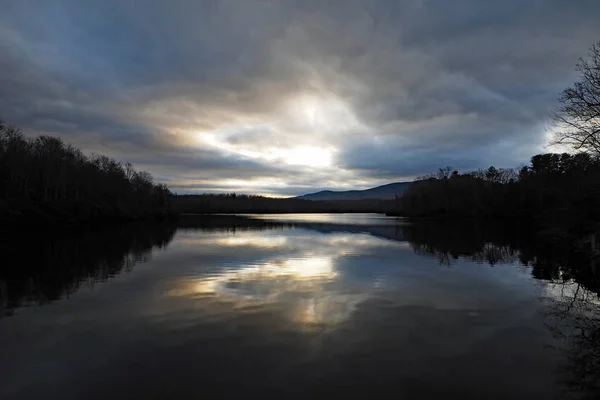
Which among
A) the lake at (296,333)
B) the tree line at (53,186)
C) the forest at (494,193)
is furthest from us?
the forest at (494,193)

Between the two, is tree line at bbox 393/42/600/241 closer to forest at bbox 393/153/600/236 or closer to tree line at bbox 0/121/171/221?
forest at bbox 393/153/600/236

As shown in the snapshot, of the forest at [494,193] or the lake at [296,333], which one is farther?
the forest at [494,193]

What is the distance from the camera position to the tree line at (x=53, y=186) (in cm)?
5556

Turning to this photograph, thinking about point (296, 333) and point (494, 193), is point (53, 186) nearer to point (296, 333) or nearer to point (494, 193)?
point (296, 333)

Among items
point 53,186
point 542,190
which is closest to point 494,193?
point 542,190

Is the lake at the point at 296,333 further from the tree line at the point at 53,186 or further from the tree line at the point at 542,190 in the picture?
the tree line at the point at 53,186

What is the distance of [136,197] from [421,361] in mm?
104301

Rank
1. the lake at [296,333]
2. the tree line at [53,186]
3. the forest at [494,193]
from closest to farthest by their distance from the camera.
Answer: the lake at [296,333] → the tree line at [53,186] → the forest at [494,193]

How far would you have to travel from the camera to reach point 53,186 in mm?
67812

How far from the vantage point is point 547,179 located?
71.6 meters

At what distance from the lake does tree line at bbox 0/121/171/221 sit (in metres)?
44.5

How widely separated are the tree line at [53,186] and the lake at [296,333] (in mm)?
44489

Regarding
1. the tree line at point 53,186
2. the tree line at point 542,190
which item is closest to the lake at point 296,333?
the tree line at point 542,190

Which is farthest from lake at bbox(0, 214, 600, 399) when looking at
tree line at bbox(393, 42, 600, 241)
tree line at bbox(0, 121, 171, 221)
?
tree line at bbox(0, 121, 171, 221)
